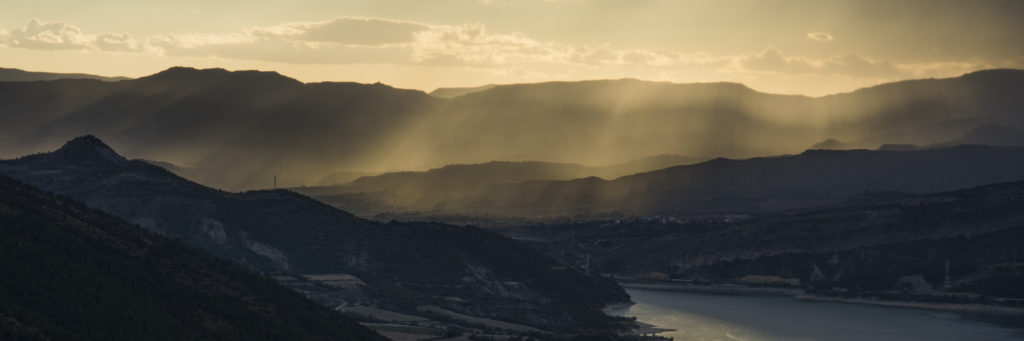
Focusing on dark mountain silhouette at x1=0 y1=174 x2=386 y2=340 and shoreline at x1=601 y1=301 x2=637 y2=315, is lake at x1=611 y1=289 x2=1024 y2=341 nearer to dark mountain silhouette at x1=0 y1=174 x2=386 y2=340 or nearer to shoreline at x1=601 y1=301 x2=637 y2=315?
shoreline at x1=601 y1=301 x2=637 y2=315

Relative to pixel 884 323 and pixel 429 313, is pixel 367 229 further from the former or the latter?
pixel 884 323

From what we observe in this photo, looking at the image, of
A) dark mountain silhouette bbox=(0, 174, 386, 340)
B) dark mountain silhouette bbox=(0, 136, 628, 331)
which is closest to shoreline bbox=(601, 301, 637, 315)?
dark mountain silhouette bbox=(0, 136, 628, 331)

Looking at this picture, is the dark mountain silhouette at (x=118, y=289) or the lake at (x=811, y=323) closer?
the dark mountain silhouette at (x=118, y=289)

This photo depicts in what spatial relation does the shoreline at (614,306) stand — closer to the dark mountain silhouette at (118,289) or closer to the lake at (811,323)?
the lake at (811,323)

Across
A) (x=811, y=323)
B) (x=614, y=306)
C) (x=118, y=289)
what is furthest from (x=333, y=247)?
(x=118, y=289)

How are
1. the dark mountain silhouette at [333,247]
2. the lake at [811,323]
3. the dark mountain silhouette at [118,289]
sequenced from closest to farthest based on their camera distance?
the dark mountain silhouette at [118,289] < the dark mountain silhouette at [333,247] < the lake at [811,323]

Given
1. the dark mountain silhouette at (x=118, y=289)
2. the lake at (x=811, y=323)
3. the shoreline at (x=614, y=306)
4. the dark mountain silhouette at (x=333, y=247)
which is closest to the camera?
the dark mountain silhouette at (x=118, y=289)

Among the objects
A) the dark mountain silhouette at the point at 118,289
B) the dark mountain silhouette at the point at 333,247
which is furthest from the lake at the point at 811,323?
the dark mountain silhouette at the point at 118,289

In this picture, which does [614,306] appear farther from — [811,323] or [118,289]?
[118,289]
